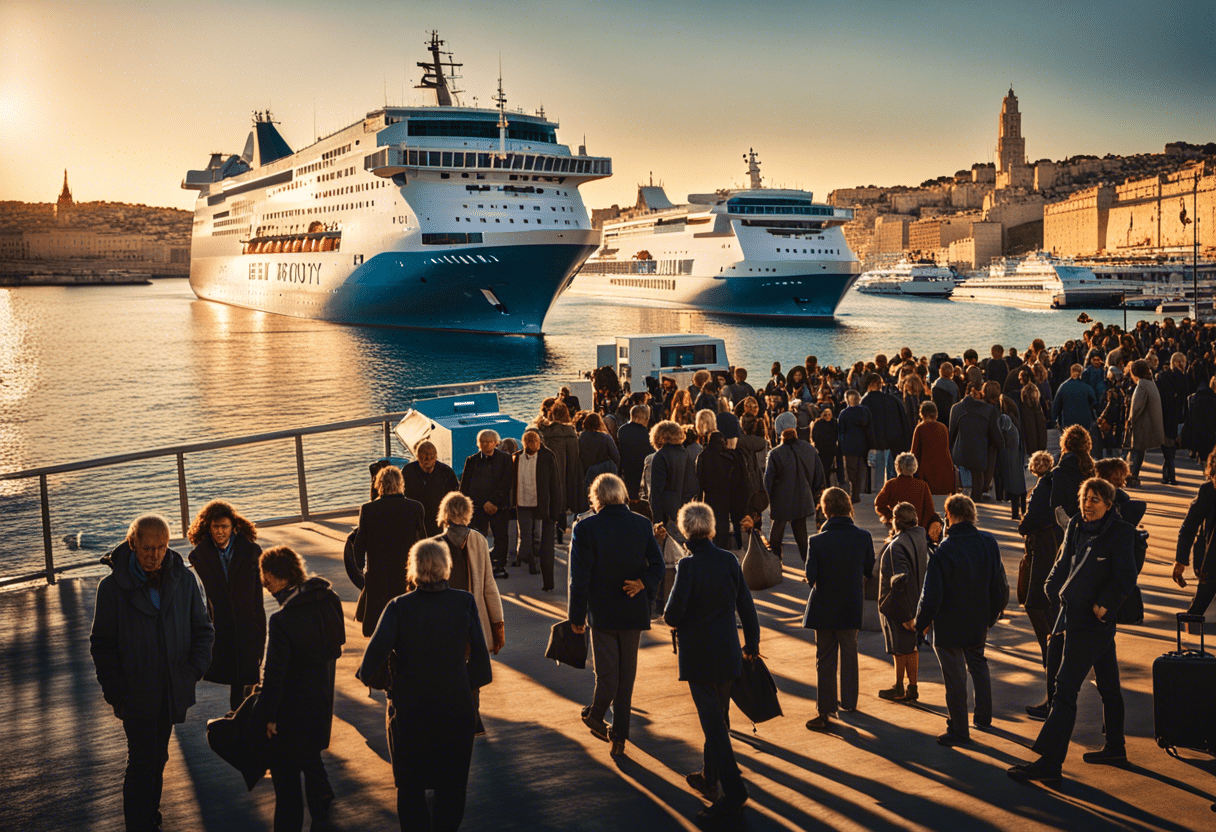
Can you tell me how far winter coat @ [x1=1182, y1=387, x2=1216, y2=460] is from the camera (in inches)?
391

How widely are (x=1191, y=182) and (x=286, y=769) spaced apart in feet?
441

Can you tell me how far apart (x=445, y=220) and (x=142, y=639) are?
144 ft

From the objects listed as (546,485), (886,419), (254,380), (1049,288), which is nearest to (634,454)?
(546,485)

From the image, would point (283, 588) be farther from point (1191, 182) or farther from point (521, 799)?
point (1191, 182)

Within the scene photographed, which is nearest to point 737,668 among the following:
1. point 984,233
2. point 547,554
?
point 547,554

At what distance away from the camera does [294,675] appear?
384 cm

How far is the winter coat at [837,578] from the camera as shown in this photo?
4891mm

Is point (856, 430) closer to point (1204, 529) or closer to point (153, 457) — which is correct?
point (1204, 529)

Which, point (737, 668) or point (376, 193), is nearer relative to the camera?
point (737, 668)

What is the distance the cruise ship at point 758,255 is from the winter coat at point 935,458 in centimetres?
6254

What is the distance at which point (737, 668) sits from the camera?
422cm

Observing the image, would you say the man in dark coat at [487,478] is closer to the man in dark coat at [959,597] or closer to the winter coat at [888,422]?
the man in dark coat at [959,597]

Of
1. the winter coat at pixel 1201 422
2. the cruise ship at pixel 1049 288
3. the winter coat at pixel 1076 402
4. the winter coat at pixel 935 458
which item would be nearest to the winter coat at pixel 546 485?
the winter coat at pixel 935 458

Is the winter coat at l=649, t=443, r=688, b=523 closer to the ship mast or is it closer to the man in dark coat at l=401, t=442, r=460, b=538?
the man in dark coat at l=401, t=442, r=460, b=538
